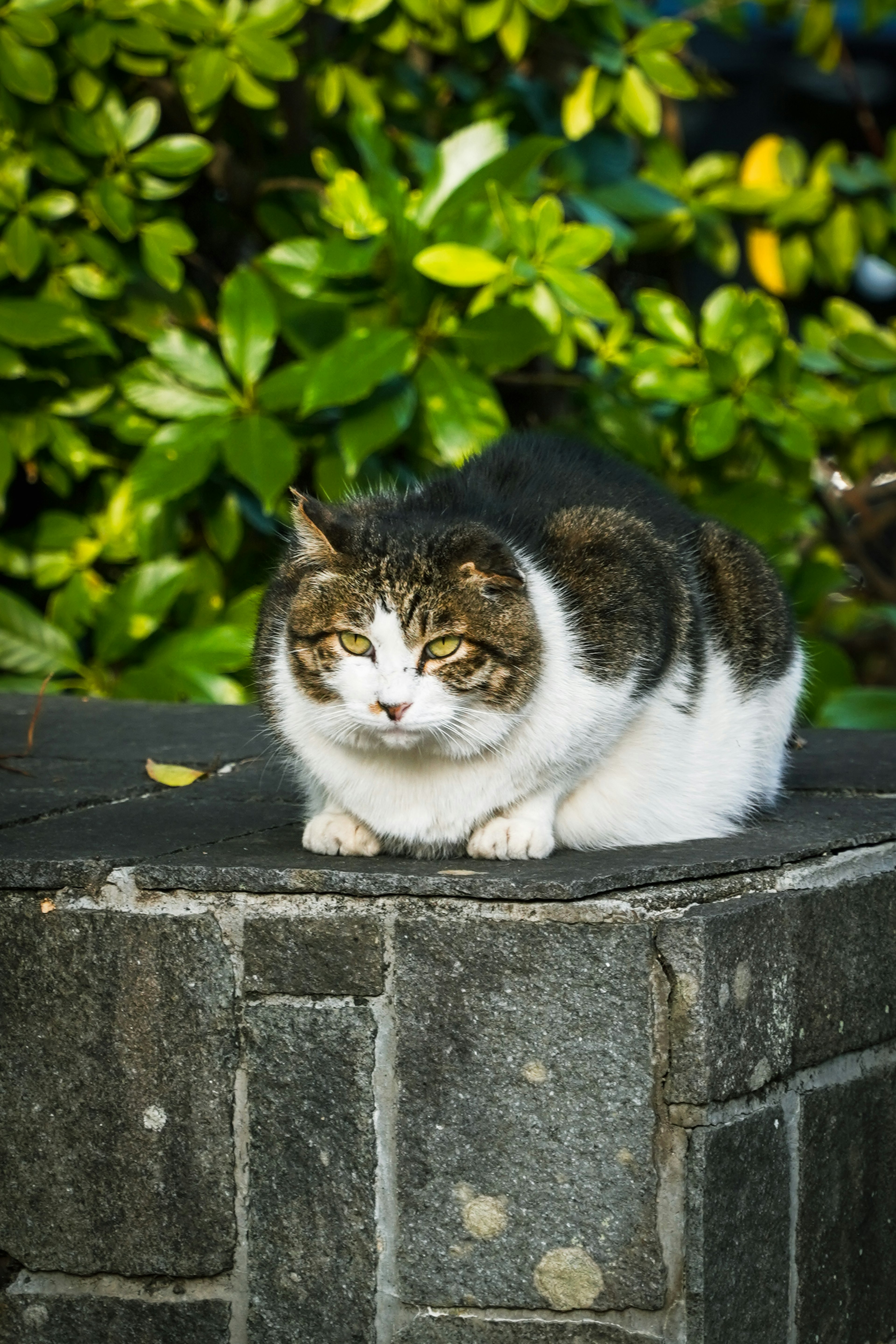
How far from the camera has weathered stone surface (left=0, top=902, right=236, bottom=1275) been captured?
217 cm

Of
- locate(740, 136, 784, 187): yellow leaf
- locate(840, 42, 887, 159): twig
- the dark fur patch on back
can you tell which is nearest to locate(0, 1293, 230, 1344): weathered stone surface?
the dark fur patch on back

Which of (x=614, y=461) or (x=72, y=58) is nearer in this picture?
(x=614, y=461)

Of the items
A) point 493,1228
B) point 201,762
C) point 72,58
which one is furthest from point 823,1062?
point 72,58

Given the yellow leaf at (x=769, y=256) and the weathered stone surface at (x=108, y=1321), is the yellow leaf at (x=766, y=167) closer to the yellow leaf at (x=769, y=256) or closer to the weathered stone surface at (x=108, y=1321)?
the yellow leaf at (x=769, y=256)

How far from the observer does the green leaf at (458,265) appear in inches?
141

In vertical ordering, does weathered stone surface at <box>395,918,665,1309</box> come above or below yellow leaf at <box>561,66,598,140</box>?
below

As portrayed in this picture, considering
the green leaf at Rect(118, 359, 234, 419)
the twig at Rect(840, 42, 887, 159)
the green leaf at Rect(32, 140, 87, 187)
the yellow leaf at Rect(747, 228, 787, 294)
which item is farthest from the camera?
the twig at Rect(840, 42, 887, 159)

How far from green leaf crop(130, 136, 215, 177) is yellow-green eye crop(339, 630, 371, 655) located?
2.25m

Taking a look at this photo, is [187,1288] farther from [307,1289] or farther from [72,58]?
[72,58]

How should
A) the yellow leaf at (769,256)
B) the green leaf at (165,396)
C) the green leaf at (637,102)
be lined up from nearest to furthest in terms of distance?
the green leaf at (165,396) < the green leaf at (637,102) < the yellow leaf at (769,256)

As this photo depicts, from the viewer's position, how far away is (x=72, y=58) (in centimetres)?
407

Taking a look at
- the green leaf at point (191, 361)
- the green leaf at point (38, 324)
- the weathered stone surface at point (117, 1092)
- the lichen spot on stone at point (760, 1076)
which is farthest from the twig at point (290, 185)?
the lichen spot on stone at point (760, 1076)

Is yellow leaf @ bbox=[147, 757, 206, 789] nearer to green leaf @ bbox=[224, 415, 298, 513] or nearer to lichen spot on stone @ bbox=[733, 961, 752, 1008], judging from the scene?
green leaf @ bbox=[224, 415, 298, 513]

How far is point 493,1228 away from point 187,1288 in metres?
0.47
